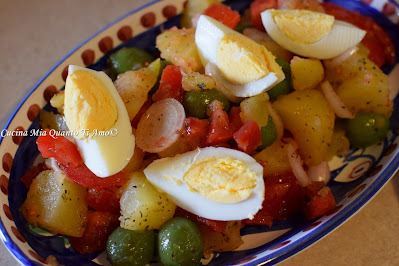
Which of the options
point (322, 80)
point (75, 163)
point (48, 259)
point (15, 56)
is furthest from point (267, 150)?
point (15, 56)

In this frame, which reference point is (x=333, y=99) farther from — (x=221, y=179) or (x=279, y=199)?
(x=221, y=179)

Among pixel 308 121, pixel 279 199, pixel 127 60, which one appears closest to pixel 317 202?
pixel 279 199

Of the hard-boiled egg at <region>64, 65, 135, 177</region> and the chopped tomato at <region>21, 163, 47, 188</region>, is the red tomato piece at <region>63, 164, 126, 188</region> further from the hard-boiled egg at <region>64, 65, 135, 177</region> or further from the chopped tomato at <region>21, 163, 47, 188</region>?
the chopped tomato at <region>21, 163, 47, 188</region>

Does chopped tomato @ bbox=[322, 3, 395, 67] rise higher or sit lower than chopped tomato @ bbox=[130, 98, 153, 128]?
lower

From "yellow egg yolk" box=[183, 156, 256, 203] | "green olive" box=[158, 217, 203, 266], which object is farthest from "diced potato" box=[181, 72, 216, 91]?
"green olive" box=[158, 217, 203, 266]

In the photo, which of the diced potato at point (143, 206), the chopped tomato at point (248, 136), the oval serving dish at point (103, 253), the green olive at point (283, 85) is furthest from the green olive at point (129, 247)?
the green olive at point (283, 85)
